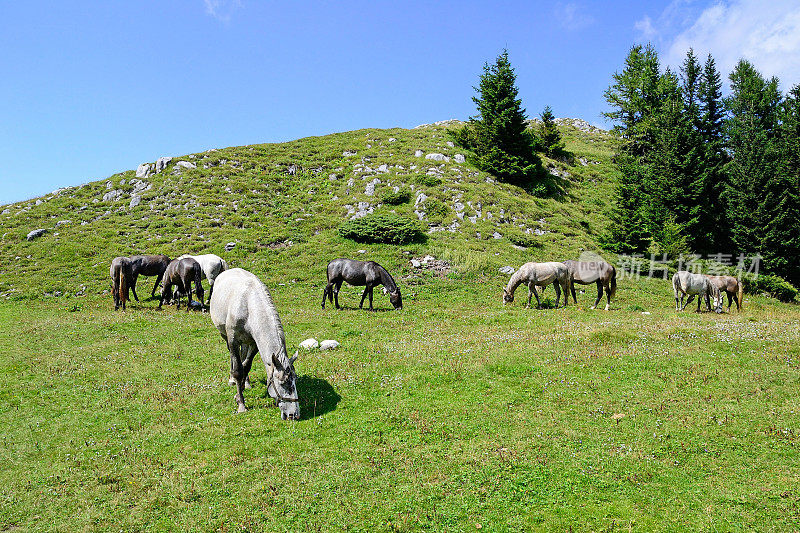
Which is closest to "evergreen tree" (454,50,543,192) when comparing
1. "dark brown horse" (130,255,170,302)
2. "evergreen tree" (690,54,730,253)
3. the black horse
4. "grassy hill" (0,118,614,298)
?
"grassy hill" (0,118,614,298)

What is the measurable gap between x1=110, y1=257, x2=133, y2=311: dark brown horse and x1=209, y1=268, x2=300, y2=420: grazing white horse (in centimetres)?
1627

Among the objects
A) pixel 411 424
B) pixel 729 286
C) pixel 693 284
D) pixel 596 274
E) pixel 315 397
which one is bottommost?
pixel 411 424

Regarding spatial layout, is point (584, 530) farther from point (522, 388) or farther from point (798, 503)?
point (522, 388)

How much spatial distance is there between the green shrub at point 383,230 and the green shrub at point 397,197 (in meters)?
5.72

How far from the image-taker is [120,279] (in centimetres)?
2570

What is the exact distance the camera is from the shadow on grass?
1123 centimetres

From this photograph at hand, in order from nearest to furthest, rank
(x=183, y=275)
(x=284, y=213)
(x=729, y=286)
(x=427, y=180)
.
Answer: (x=183, y=275)
(x=729, y=286)
(x=284, y=213)
(x=427, y=180)

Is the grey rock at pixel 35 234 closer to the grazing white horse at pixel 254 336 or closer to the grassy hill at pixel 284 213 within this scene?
the grassy hill at pixel 284 213

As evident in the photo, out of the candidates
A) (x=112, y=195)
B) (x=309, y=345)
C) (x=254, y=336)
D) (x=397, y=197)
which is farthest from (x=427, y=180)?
(x=254, y=336)

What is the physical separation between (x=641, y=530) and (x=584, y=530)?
2.84ft

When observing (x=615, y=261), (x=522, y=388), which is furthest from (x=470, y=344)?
(x=615, y=261)

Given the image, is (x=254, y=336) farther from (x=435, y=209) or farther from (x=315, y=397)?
(x=435, y=209)

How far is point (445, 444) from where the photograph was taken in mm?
9617

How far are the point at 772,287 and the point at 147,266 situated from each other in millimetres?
47887
